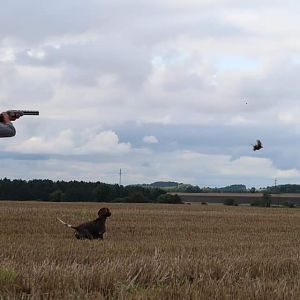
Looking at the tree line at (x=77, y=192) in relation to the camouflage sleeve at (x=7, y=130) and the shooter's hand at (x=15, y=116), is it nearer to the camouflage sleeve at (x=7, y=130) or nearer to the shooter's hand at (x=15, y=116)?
the shooter's hand at (x=15, y=116)

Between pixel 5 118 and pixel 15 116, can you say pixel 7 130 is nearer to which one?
pixel 5 118

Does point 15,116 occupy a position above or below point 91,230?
above

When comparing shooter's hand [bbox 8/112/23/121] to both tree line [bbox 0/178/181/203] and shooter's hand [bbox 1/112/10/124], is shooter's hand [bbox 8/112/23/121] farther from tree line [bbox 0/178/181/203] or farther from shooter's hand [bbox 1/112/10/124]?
tree line [bbox 0/178/181/203]

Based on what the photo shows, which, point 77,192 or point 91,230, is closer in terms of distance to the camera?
point 91,230

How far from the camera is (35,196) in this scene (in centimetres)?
8538

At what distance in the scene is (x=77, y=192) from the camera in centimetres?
8788

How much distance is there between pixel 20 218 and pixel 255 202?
62.6 metres

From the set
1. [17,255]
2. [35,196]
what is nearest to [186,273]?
[17,255]

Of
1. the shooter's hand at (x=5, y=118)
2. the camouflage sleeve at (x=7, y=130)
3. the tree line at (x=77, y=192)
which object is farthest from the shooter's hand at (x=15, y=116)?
the tree line at (x=77, y=192)

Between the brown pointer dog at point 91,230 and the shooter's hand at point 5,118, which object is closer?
the shooter's hand at point 5,118

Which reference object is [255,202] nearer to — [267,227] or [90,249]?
[267,227]

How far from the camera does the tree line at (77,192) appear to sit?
276 feet

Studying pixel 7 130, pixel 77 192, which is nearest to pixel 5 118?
pixel 7 130

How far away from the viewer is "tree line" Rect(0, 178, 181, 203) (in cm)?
8421
